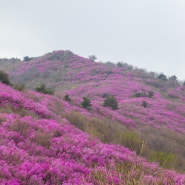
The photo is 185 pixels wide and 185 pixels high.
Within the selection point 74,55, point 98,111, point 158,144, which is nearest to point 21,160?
point 158,144

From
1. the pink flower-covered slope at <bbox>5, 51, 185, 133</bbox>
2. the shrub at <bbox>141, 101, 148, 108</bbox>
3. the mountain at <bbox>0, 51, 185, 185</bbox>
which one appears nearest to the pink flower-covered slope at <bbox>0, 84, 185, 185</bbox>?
the mountain at <bbox>0, 51, 185, 185</bbox>

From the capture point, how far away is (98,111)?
21797 mm

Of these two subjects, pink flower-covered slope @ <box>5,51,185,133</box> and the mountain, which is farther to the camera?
pink flower-covered slope @ <box>5,51,185,133</box>

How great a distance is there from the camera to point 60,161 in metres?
6.63

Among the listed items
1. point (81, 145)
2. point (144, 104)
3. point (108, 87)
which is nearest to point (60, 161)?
point (81, 145)

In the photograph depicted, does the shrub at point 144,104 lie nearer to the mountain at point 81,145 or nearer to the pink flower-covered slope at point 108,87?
the mountain at point 81,145

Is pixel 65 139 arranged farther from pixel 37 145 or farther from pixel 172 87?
pixel 172 87

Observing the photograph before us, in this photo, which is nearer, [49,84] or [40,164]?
[40,164]

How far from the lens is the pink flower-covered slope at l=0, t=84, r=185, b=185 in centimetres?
562

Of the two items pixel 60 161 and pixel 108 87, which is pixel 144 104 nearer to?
pixel 108 87

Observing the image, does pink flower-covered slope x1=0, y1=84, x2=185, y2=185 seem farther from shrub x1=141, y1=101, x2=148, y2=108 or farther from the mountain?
shrub x1=141, y1=101, x2=148, y2=108

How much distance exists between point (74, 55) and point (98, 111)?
43.8 m

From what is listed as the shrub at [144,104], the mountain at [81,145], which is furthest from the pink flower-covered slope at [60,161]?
the shrub at [144,104]

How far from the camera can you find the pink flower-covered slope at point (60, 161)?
562 centimetres
